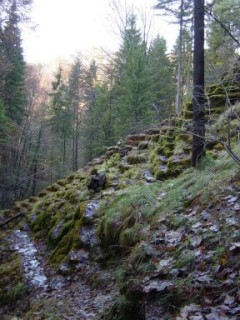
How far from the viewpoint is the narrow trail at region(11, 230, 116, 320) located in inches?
185

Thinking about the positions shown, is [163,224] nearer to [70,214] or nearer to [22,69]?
[70,214]

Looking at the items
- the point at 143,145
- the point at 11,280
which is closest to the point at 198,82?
the point at 143,145

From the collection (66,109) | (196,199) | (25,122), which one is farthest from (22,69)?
(196,199)

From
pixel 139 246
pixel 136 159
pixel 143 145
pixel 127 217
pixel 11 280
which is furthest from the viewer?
pixel 143 145

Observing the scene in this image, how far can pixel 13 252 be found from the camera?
27.5 ft

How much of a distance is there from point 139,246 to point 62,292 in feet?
6.06

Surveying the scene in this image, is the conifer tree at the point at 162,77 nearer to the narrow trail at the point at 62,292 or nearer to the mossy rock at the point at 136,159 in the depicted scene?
the mossy rock at the point at 136,159

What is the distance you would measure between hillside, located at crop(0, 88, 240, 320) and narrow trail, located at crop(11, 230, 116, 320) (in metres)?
0.02

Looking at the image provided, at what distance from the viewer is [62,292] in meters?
5.68

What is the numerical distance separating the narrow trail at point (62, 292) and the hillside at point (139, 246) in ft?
0.07

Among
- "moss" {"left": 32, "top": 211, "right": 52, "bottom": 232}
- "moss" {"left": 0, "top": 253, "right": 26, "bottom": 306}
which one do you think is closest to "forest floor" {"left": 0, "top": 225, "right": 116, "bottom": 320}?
"moss" {"left": 0, "top": 253, "right": 26, "bottom": 306}

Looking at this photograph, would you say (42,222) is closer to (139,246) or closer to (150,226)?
(150,226)

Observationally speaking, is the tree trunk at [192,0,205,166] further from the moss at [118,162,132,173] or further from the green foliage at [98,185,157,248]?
the moss at [118,162,132,173]

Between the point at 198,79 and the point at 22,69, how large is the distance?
1920cm
